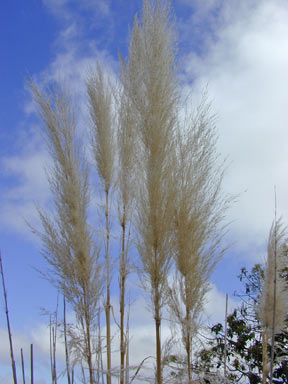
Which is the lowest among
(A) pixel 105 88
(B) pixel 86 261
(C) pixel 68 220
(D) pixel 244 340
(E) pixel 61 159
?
(D) pixel 244 340

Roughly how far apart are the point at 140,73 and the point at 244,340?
226 inches

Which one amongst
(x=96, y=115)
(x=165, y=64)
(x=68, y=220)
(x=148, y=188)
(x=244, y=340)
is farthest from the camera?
(x=244, y=340)

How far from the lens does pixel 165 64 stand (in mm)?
2957

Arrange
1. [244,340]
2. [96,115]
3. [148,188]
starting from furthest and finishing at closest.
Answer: [244,340] < [96,115] < [148,188]

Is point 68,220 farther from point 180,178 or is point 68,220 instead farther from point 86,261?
point 180,178

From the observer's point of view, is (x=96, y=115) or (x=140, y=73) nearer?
(x=140, y=73)

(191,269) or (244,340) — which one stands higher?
(191,269)

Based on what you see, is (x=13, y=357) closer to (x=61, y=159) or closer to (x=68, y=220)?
(x=68, y=220)

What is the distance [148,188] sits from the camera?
8.99 ft

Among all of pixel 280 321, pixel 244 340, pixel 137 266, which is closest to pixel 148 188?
pixel 137 266

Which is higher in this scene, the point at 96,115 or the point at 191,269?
the point at 96,115

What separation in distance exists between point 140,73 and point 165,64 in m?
0.16

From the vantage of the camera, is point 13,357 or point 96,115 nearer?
point 13,357

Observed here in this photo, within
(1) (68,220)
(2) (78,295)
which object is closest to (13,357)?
(2) (78,295)
